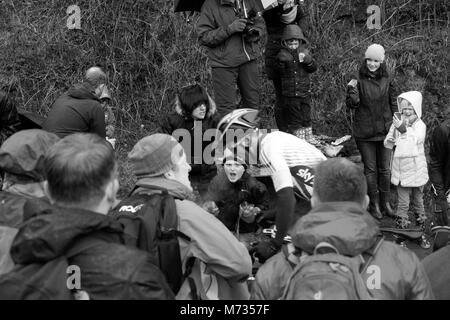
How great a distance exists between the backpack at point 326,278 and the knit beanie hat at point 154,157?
126 cm

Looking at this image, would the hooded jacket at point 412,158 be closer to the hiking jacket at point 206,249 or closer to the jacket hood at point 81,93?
the jacket hood at point 81,93

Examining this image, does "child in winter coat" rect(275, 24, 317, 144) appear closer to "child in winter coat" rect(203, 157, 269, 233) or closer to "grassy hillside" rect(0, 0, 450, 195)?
"grassy hillside" rect(0, 0, 450, 195)

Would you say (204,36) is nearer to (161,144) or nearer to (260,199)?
(260,199)

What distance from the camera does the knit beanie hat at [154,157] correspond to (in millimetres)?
3959

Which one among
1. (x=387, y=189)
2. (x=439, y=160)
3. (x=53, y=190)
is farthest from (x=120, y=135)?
(x=53, y=190)

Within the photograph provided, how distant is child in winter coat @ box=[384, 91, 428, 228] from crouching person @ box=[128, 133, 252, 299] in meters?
3.89

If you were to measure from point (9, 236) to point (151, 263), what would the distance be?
101 centimetres

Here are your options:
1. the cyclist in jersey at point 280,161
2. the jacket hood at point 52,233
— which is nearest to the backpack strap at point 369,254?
the jacket hood at point 52,233

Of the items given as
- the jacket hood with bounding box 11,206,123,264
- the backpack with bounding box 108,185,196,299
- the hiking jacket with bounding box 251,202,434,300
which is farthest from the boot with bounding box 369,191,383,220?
the jacket hood with bounding box 11,206,123,264

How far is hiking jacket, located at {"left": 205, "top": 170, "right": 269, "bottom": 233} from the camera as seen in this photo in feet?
20.4

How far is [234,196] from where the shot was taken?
6.22 meters

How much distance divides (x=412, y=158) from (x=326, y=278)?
5013mm

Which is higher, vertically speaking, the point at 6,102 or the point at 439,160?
the point at 6,102

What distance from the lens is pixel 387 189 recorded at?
788 cm
